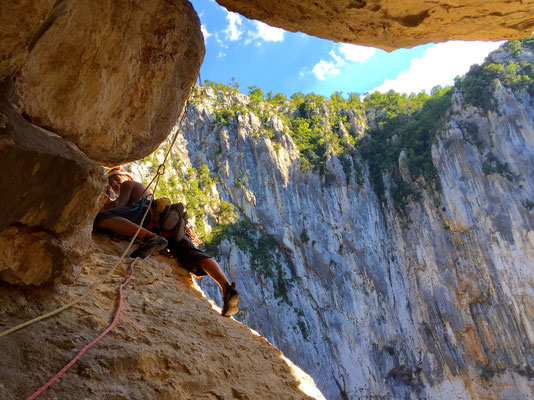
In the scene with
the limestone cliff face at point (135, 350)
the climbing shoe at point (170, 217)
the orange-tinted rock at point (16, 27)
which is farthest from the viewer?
the climbing shoe at point (170, 217)

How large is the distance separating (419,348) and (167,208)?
53.8 feet

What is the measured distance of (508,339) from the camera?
1617 cm

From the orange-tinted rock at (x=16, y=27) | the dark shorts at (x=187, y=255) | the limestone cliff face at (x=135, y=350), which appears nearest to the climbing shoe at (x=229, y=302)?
the limestone cliff face at (x=135, y=350)

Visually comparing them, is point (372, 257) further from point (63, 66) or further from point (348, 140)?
point (63, 66)

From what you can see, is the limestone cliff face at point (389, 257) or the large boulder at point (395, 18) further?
the limestone cliff face at point (389, 257)

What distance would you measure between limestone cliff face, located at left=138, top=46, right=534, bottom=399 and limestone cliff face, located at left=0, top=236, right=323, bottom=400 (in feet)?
36.5

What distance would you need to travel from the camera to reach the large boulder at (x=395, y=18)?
3562mm

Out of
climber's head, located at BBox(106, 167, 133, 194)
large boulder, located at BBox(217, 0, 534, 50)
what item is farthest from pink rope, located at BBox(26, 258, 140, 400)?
large boulder, located at BBox(217, 0, 534, 50)

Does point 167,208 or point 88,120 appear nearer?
point 88,120

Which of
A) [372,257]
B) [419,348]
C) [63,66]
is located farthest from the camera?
[372,257]

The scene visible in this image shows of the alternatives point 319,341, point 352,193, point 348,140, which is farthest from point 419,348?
point 348,140

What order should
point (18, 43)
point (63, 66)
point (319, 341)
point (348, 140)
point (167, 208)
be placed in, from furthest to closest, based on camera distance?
point (348, 140) → point (319, 341) → point (167, 208) → point (63, 66) → point (18, 43)

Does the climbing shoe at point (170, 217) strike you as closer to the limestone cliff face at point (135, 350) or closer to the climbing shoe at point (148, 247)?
the climbing shoe at point (148, 247)

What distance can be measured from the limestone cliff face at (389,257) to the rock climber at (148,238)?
9887mm
